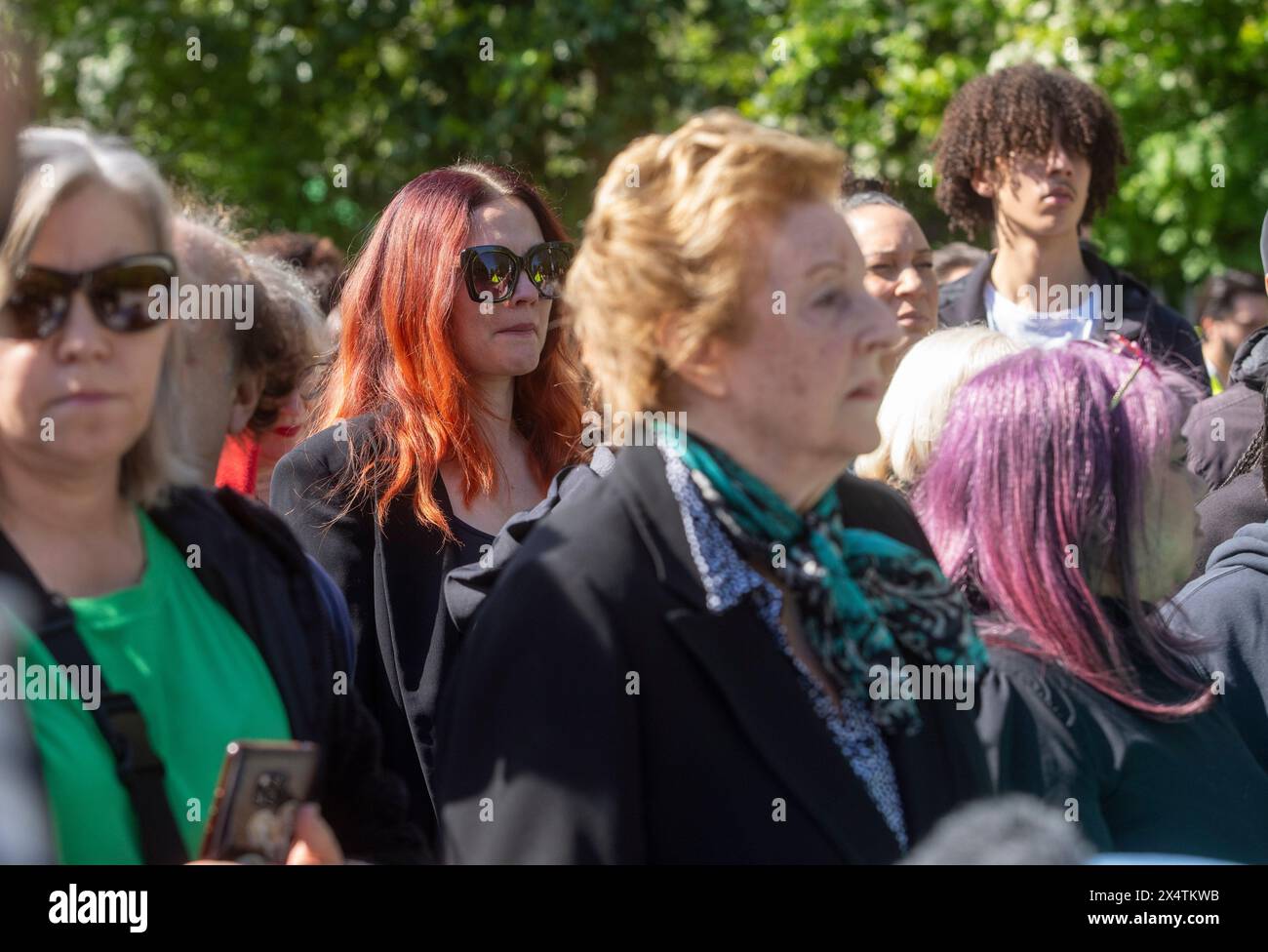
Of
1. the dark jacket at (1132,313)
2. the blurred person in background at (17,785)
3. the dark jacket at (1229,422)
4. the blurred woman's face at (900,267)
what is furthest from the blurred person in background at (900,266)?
the blurred person in background at (17,785)

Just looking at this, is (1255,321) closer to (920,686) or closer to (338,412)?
(338,412)

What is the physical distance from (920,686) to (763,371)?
0.50 metres

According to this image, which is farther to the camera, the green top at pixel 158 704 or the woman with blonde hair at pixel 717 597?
the woman with blonde hair at pixel 717 597

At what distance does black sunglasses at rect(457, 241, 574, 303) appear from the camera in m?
3.70

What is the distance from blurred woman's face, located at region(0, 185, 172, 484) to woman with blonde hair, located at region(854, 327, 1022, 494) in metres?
1.78

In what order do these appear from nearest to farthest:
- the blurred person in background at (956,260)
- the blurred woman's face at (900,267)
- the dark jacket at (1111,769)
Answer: the dark jacket at (1111,769) < the blurred woman's face at (900,267) < the blurred person in background at (956,260)

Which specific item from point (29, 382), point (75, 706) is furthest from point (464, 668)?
point (29, 382)

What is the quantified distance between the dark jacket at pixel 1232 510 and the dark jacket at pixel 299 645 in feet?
7.71

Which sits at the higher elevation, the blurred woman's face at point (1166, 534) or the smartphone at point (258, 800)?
the blurred woman's face at point (1166, 534)

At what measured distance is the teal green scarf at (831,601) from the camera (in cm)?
221

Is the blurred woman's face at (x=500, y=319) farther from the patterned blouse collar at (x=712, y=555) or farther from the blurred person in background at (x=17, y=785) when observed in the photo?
the blurred person in background at (x=17, y=785)

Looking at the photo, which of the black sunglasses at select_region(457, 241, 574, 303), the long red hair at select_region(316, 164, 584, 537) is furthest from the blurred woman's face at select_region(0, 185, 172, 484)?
the black sunglasses at select_region(457, 241, 574, 303)

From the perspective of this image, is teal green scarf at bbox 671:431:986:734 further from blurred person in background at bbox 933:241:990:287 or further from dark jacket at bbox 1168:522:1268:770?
blurred person in background at bbox 933:241:990:287
